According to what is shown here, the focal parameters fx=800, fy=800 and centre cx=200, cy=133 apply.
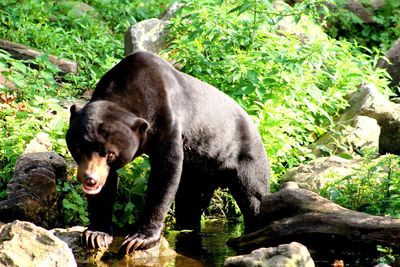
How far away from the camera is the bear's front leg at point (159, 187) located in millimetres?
6316

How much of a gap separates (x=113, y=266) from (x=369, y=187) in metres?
2.63

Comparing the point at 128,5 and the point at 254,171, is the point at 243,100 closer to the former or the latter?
the point at 254,171

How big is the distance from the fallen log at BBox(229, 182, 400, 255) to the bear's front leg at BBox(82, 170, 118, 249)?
1.12 metres

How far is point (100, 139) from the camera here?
19.0 feet

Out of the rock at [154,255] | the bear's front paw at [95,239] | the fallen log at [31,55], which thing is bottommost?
the fallen log at [31,55]

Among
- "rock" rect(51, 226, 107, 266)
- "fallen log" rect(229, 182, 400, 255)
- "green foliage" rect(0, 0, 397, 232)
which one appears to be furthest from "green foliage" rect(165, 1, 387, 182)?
"rock" rect(51, 226, 107, 266)

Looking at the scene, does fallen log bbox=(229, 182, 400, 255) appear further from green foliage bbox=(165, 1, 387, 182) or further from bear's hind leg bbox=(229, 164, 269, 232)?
green foliage bbox=(165, 1, 387, 182)

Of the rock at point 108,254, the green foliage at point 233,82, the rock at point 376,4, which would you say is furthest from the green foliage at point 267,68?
the rock at point 376,4

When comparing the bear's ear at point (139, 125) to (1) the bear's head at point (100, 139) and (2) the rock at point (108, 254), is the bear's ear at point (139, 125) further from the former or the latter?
(2) the rock at point (108, 254)

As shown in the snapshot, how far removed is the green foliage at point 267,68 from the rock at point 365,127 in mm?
169

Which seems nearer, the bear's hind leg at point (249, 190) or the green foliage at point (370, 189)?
the green foliage at point (370, 189)

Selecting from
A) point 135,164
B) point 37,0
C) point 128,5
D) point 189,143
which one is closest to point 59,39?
point 37,0

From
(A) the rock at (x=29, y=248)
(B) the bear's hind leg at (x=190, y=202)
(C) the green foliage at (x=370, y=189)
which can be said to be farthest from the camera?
(B) the bear's hind leg at (x=190, y=202)

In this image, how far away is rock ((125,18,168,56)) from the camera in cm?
1116
